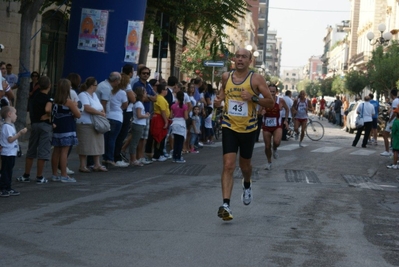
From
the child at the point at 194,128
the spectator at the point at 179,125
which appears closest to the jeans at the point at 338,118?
the child at the point at 194,128

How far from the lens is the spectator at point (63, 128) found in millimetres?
12680

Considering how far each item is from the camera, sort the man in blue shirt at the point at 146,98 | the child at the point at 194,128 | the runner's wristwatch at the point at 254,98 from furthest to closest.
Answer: the child at the point at 194,128 < the man in blue shirt at the point at 146,98 < the runner's wristwatch at the point at 254,98

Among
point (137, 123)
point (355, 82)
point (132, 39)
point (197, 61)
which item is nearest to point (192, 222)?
point (137, 123)

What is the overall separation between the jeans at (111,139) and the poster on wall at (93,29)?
10.1 feet

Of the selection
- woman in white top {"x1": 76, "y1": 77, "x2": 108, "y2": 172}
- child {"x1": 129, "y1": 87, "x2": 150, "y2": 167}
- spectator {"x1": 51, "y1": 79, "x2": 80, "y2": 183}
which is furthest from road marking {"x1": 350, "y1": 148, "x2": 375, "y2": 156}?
spectator {"x1": 51, "y1": 79, "x2": 80, "y2": 183}

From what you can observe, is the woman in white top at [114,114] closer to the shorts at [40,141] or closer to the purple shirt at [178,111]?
the purple shirt at [178,111]

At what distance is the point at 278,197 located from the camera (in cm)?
1173

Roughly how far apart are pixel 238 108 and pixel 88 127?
5.18 metres

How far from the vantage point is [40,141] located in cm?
1230

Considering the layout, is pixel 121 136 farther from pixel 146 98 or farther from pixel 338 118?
pixel 338 118

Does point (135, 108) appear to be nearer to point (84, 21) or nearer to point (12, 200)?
point (84, 21)

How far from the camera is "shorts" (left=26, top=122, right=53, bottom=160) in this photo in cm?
1227

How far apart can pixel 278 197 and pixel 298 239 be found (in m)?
3.62

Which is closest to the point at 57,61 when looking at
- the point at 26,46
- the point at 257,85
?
the point at 26,46
